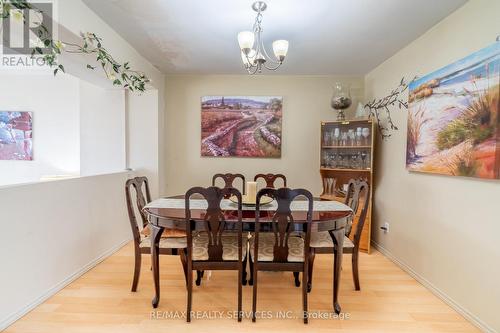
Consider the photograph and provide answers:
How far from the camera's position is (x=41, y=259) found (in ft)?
6.46

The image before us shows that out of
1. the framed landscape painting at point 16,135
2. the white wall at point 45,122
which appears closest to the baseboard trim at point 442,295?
the white wall at point 45,122

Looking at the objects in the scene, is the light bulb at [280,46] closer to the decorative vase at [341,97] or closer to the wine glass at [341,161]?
the decorative vase at [341,97]

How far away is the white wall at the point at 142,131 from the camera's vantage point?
348cm

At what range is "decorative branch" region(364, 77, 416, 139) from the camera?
2739mm

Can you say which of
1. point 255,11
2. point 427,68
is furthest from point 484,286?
point 255,11

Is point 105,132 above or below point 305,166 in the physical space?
above

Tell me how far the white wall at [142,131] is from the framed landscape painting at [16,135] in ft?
4.95

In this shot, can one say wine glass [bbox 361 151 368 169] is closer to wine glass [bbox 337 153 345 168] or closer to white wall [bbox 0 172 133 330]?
wine glass [bbox 337 153 345 168]

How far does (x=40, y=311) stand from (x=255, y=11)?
284 centimetres

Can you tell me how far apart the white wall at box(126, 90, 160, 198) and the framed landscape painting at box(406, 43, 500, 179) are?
3.12m

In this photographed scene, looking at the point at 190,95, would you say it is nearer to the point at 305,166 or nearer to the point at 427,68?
the point at 305,166

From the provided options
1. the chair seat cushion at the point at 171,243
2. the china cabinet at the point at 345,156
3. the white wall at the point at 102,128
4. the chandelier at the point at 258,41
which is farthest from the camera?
the white wall at the point at 102,128

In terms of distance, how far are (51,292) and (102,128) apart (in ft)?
6.83

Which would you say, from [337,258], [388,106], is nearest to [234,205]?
[337,258]
